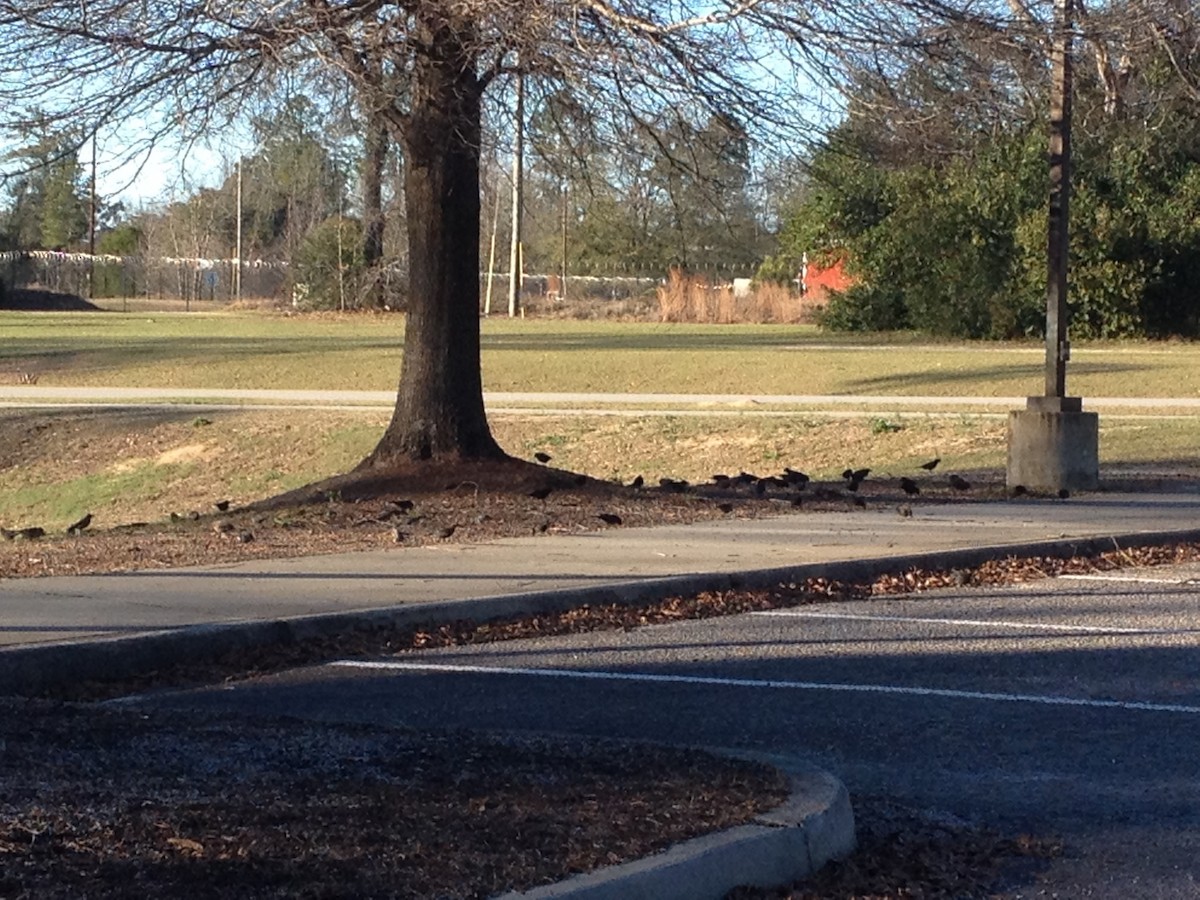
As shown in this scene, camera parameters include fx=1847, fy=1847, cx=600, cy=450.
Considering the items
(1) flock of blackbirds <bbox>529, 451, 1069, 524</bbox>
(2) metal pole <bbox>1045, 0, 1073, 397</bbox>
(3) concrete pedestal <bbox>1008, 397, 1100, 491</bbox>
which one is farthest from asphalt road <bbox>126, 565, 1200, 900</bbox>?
(2) metal pole <bbox>1045, 0, 1073, 397</bbox>

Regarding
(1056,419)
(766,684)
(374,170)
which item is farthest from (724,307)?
(766,684)

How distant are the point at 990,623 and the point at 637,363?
24.3m

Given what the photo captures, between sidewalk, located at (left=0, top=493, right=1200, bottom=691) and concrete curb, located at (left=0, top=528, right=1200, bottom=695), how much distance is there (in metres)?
0.01

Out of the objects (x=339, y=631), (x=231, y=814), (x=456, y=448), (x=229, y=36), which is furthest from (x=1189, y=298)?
(x=231, y=814)

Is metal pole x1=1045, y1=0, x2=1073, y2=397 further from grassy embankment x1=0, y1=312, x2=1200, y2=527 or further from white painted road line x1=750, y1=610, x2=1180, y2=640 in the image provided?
white painted road line x1=750, y1=610, x2=1180, y2=640

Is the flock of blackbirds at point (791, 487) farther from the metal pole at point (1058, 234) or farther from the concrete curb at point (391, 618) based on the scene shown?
the concrete curb at point (391, 618)

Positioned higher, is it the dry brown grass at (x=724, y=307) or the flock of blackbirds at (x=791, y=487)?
the dry brown grass at (x=724, y=307)

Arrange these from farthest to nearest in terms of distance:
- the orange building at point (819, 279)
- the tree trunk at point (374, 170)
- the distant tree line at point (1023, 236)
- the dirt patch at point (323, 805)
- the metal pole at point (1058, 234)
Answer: the orange building at point (819, 279) → the distant tree line at point (1023, 236) → the metal pole at point (1058, 234) → the tree trunk at point (374, 170) → the dirt patch at point (323, 805)

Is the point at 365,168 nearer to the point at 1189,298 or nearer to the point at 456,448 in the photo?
the point at 456,448

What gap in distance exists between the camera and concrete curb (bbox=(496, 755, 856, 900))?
5090 mm

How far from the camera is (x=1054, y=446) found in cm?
1705

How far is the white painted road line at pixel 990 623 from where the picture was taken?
1048 centimetres

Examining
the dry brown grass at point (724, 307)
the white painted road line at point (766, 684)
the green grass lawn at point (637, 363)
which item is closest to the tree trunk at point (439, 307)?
the white painted road line at point (766, 684)

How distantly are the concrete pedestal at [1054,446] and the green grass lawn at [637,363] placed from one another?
1177 centimetres
